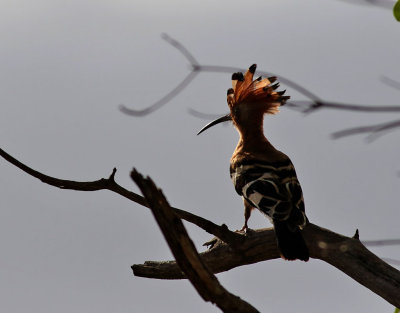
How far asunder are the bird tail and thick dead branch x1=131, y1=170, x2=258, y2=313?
1689 millimetres

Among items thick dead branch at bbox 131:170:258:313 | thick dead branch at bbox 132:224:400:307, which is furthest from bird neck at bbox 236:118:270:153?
thick dead branch at bbox 131:170:258:313

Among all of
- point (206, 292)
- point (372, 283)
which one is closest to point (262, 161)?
point (372, 283)

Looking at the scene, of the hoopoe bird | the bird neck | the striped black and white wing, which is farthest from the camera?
the bird neck

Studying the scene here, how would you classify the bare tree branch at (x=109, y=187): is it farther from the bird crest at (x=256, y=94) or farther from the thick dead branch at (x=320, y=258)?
the bird crest at (x=256, y=94)

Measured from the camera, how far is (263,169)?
6.24 metres

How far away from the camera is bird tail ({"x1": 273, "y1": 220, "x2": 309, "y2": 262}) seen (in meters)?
A: 4.91


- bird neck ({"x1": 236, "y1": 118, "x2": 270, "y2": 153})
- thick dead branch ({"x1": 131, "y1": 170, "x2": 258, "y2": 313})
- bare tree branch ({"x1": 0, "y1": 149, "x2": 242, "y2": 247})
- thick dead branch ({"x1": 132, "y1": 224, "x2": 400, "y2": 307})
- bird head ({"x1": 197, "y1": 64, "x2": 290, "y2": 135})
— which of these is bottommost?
thick dead branch ({"x1": 131, "y1": 170, "x2": 258, "y2": 313})

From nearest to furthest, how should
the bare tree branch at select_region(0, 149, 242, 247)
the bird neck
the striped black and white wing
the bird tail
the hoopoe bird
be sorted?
the bare tree branch at select_region(0, 149, 242, 247), the bird tail, the hoopoe bird, the striped black and white wing, the bird neck

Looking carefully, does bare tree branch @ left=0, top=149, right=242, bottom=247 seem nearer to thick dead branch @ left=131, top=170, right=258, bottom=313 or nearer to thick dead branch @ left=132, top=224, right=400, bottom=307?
thick dead branch @ left=132, top=224, right=400, bottom=307

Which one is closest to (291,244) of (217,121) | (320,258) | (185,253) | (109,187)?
(320,258)

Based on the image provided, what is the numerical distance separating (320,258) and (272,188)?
0.93 m

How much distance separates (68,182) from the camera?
4.62m

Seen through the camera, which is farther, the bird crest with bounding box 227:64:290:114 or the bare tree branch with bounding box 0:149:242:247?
the bird crest with bounding box 227:64:290:114

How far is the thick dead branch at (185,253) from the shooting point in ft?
9.69
